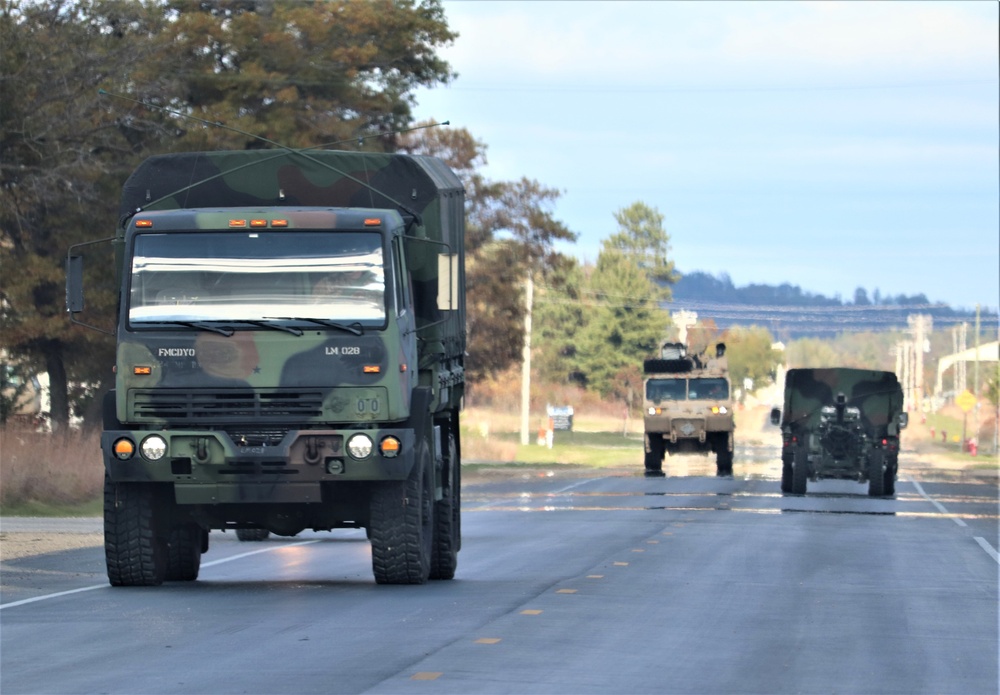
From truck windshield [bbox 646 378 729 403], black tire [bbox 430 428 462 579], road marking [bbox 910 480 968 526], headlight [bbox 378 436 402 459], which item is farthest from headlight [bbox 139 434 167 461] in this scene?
truck windshield [bbox 646 378 729 403]

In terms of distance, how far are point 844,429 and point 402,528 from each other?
22321 mm

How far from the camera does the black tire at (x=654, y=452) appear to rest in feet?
151

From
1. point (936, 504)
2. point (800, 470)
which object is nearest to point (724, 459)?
point (800, 470)

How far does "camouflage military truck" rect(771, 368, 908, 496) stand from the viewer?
115 ft

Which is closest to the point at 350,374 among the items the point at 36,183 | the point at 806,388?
the point at 36,183

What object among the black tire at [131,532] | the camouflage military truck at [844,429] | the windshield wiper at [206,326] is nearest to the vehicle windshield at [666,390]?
the camouflage military truck at [844,429]

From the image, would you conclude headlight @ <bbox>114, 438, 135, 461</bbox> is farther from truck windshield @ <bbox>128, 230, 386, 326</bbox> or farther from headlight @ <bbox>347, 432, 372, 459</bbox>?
headlight @ <bbox>347, 432, 372, 459</bbox>

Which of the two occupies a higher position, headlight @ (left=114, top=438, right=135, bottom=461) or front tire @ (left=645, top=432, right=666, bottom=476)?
headlight @ (left=114, top=438, right=135, bottom=461)

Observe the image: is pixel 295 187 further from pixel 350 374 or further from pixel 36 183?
pixel 36 183

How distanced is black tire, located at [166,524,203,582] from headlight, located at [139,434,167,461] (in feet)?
5.03

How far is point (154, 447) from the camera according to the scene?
46.3 feet

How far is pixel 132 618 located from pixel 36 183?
1982 cm

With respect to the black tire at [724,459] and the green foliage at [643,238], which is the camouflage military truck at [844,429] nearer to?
the black tire at [724,459]

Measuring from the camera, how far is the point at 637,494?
34.1m
